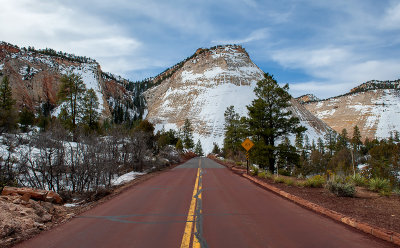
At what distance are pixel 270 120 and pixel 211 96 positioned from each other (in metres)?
90.3

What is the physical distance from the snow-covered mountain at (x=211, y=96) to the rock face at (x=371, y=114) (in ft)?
233

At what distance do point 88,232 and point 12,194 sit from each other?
3.45m

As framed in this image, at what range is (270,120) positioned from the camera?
70.1 feet

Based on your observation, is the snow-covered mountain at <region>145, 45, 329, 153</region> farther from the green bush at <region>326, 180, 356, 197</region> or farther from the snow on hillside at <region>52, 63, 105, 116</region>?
the green bush at <region>326, 180, 356, 197</region>

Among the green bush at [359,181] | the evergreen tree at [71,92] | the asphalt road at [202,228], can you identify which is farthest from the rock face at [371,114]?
the asphalt road at [202,228]

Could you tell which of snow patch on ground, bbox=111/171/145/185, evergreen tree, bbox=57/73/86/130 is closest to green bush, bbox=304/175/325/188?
snow patch on ground, bbox=111/171/145/185

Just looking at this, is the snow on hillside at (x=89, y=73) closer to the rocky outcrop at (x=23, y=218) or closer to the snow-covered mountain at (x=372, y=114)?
the rocky outcrop at (x=23, y=218)

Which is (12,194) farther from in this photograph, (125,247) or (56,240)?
(125,247)

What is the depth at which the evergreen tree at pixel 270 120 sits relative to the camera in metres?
20.5

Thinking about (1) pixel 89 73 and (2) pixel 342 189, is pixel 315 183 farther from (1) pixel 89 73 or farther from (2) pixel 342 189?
(1) pixel 89 73

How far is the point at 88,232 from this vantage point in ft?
15.1

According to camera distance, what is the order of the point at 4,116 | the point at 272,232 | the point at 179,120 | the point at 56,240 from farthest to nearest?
the point at 179,120, the point at 4,116, the point at 272,232, the point at 56,240

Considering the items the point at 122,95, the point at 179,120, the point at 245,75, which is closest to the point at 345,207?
the point at 179,120

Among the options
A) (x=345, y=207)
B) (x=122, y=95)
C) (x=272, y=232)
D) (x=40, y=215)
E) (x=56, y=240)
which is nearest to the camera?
(x=56, y=240)
